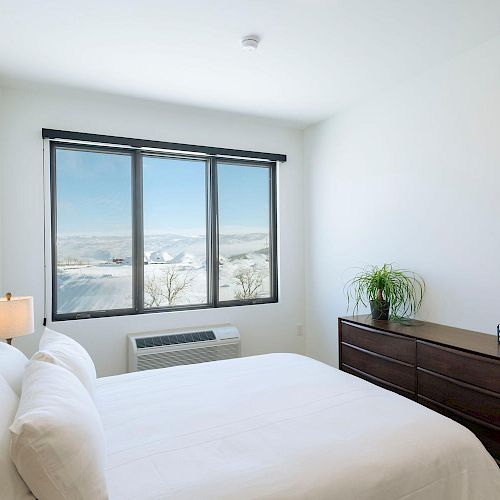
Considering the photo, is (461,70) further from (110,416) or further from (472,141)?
(110,416)

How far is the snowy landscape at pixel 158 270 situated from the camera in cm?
351

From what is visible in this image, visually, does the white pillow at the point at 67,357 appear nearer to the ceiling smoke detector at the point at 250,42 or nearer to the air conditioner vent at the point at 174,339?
the air conditioner vent at the point at 174,339

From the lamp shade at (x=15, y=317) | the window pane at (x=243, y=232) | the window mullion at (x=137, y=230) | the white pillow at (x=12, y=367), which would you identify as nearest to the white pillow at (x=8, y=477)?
the white pillow at (x=12, y=367)

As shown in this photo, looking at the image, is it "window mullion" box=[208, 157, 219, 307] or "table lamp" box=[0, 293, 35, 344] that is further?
"window mullion" box=[208, 157, 219, 307]

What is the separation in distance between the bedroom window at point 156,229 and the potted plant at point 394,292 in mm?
1379

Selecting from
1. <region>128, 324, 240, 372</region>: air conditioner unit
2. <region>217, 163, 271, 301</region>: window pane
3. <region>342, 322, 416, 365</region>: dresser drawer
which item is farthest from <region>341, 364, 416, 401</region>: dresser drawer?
<region>217, 163, 271, 301</region>: window pane

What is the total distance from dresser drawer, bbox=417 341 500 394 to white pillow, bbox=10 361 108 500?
1960mm

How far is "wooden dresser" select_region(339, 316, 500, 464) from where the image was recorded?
7.15 ft

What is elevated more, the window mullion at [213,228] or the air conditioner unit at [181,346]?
the window mullion at [213,228]

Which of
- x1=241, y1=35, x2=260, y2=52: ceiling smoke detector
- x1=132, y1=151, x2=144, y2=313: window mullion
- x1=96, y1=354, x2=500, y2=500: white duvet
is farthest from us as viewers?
x1=132, y1=151, x2=144, y2=313: window mullion

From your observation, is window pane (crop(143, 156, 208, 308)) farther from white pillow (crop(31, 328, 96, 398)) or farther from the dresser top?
white pillow (crop(31, 328, 96, 398))

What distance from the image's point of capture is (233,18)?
7.45ft

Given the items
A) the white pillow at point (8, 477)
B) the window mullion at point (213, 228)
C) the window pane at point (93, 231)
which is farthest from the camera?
the window mullion at point (213, 228)

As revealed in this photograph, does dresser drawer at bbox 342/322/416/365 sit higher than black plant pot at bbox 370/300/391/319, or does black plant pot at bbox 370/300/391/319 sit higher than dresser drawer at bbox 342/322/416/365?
black plant pot at bbox 370/300/391/319
